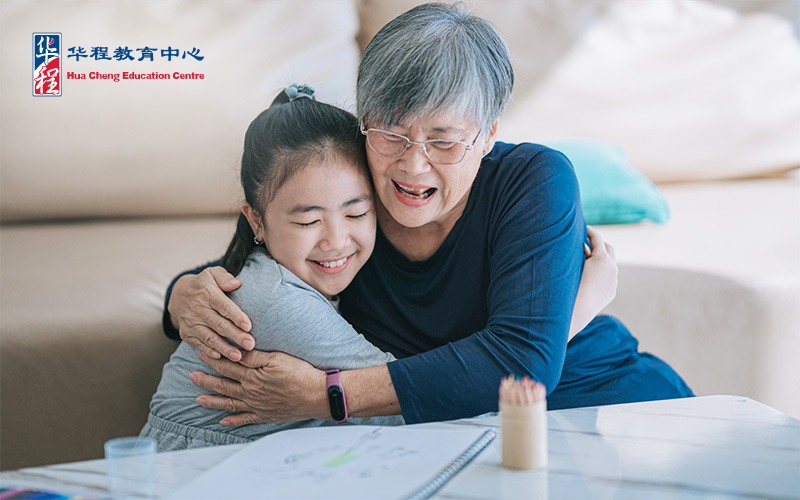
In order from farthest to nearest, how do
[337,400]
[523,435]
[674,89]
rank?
[674,89], [337,400], [523,435]

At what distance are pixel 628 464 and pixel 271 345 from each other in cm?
57

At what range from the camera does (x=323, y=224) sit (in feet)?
4.17

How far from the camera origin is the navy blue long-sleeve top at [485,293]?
3.73 feet

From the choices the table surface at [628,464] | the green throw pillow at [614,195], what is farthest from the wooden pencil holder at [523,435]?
the green throw pillow at [614,195]

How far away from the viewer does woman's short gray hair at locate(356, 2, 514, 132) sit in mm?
1188

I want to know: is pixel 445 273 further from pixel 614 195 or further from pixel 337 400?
pixel 614 195

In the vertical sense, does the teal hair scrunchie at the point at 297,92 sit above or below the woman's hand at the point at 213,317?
above

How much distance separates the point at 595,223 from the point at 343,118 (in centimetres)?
107

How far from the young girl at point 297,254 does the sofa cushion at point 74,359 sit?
0.23m

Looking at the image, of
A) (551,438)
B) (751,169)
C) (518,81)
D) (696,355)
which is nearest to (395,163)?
(551,438)

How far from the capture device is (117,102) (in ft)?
6.64

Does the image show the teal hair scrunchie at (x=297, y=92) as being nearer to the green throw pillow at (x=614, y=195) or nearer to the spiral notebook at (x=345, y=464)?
the spiral notebook at (x=345, y=464)

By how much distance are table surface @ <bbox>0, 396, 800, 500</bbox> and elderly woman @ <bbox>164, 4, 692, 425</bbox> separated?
0.14 meters

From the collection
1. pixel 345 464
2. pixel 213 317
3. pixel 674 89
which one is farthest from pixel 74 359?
pixel 674 89
